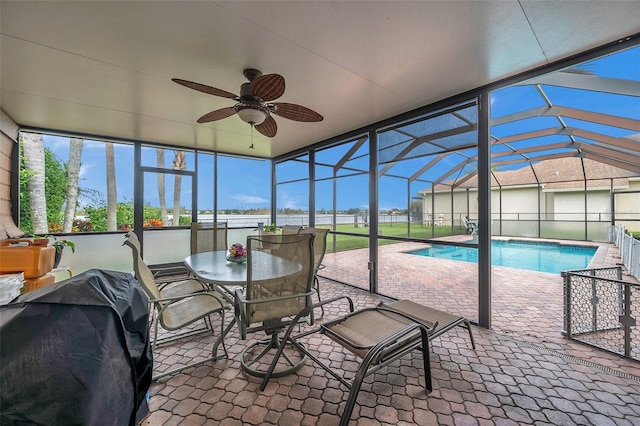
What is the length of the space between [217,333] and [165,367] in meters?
0.67

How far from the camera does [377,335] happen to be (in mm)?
1929

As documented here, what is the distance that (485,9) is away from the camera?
1763 mm

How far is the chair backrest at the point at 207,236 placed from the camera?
374 centimetres

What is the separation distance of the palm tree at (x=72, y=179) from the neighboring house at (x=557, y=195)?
7.75 metres

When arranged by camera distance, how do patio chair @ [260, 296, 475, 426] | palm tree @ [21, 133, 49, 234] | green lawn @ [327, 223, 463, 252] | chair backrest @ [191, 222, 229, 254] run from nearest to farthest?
patio chair @ [260, 296, 475, 426] < chair backrest @ [191, 222, 229, 254] < green lawn @ [327, 223, 463, 252] < palm tree @ [21, 133, 49, 234]

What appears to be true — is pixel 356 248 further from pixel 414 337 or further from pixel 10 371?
pixel 10 371

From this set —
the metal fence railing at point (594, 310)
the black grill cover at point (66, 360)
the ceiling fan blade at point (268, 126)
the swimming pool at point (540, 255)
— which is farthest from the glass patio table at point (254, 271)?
the swimming pool at point (540, 255)

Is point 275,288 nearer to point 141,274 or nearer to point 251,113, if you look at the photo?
point 141,274

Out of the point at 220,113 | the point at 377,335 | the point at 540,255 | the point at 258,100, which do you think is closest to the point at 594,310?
the point at 377,335

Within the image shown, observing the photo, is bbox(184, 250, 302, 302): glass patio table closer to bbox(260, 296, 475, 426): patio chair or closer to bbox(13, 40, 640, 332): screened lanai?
bbox(260, 296, 475, 426): patio chair

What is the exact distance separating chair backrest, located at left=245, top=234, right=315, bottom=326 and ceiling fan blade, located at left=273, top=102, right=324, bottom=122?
1.31 m

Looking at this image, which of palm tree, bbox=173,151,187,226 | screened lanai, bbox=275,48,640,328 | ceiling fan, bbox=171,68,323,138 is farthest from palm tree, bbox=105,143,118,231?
ceiling fan, bbox=171,68,323,138

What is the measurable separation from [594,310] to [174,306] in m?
4.23

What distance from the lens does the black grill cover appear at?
2.30 feet
